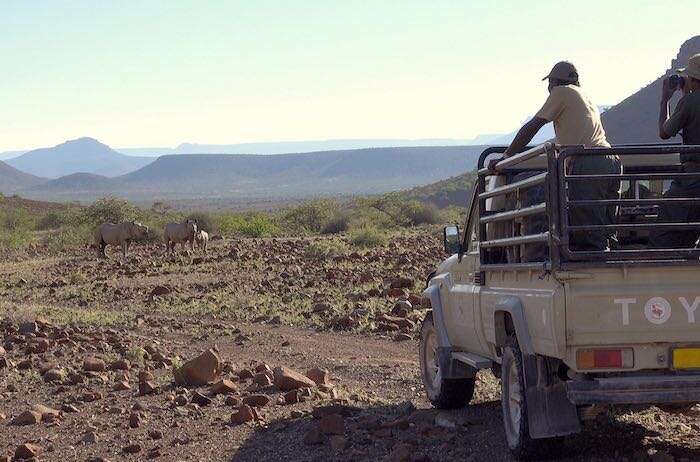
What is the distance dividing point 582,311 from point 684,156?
1.76 m

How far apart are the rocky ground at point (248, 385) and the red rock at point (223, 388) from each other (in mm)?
28

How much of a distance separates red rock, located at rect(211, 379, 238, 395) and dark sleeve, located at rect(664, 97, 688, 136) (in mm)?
4681

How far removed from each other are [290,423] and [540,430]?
8.82 ft

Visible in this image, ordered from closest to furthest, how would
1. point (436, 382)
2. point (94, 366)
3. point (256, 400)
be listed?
point (436, 382)
point (256, 400)
point (94, 366)

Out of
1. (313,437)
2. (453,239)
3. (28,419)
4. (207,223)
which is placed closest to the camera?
(313,437)

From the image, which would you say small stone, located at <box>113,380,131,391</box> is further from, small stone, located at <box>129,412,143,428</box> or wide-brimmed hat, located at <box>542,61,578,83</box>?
wide-brimmed hat, located at <box>542,61,578,83</box>

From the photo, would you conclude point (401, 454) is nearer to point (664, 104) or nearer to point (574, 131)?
point (574, 131)

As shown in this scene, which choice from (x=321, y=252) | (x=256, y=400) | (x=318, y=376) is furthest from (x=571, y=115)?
(x=321, y=252)

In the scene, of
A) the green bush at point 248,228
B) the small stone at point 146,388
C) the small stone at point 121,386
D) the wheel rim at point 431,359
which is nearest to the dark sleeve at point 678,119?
the wheel rim at point 431,359

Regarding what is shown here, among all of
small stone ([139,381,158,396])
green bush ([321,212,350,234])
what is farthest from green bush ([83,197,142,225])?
small stone ([139,381,158,396])

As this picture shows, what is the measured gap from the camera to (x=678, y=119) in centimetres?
749

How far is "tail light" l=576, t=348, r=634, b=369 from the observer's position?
6262 mm

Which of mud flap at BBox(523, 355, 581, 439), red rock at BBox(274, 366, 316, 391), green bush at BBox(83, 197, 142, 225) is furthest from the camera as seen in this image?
green bush at BBox(83, 197, 142, 225)

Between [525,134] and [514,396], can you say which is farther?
[525,134]
